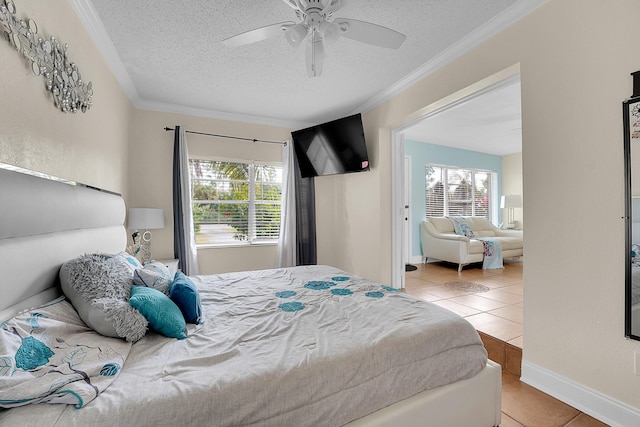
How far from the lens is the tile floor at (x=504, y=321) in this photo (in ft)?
5.44

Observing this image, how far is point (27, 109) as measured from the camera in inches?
54.6

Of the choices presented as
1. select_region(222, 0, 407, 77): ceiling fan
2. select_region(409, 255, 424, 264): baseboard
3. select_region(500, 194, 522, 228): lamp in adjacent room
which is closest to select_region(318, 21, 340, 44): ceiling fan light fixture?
select_region(222, 0, 407, 77): ceiling fan

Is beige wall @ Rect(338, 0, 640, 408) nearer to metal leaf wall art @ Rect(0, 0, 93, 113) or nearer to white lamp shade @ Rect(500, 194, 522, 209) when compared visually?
metal leaf wall art @ Rect(0, 0, 93, 113)

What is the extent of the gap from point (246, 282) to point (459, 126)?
14.5ft

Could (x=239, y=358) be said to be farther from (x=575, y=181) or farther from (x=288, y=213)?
(x=288, y=213)

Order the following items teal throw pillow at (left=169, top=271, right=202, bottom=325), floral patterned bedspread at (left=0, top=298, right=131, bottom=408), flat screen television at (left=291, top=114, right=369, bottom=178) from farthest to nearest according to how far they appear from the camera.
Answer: flat screen television at (left=291, top=114, right=369, bottom=178) → teal throw pillow at (left=169, top=271, right=202, bottom=325) → floral patterned bedspread at (left=0, top=298, right=131, bottom=408)

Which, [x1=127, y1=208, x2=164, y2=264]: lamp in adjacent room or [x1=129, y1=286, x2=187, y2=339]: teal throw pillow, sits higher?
[x1=127, y1=208, x2=164, y2=264]: lamp in adjacent room

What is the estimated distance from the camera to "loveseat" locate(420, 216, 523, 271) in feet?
16.7

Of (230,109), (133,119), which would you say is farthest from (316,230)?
(133,119)

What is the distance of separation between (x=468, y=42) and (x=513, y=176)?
19.0 ft

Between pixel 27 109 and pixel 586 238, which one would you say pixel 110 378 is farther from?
pixel 586 238

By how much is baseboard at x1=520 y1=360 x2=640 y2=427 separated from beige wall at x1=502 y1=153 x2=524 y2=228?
5.96m

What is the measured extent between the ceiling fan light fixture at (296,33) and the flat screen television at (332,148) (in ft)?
5.76

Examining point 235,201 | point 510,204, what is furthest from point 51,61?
point 510,204
